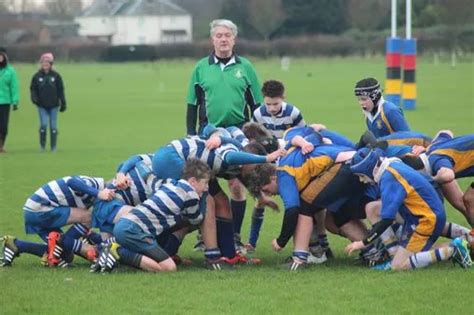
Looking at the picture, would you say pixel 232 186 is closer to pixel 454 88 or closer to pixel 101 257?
pixel 101 257

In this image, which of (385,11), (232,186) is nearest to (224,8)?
(385,11)

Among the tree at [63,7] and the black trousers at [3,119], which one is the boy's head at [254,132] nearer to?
the black trousers at [3,119]

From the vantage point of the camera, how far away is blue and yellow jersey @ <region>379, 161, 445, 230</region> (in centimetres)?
905

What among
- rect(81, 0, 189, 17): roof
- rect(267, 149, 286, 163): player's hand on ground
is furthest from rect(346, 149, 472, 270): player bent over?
rect(81, 0, 189, 17): roof

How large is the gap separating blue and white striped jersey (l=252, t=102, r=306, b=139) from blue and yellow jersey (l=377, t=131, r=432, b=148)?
3.98 feet

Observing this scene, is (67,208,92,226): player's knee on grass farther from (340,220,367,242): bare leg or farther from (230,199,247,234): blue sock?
(340,220,367,242): bare leg

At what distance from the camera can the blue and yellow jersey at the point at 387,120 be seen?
10562mm

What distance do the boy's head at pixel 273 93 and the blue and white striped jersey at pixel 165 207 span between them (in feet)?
6.13

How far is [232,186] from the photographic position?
11023 mm

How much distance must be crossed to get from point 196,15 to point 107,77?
57.1 feet

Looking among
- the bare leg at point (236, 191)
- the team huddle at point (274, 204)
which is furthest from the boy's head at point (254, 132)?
the bare leg at point (236, 191)

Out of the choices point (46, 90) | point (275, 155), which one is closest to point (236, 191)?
point (275, 155)

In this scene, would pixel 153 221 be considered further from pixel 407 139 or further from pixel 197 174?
pixel 407 139

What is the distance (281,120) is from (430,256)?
8.67ft
